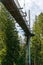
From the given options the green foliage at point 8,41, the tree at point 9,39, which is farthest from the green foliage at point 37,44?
the tree at point 9,39

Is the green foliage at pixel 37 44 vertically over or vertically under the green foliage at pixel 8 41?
under

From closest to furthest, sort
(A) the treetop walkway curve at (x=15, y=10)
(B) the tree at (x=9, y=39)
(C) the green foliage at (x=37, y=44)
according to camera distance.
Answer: (A) the treetop walkway curve at (x=15, y=10)
(B) the tree at (x=9, y=39)
(C) the green foliage at (x=37, y=44)

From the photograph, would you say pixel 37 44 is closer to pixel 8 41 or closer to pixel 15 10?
pixel 8 41

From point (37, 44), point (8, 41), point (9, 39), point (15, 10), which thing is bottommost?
point (37, 44)

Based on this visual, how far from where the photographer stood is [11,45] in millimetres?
54250

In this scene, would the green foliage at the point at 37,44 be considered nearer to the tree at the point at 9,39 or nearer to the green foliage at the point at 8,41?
the green foliage at the point at 8,41

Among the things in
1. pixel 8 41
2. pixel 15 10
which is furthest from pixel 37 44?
pixel 15 10

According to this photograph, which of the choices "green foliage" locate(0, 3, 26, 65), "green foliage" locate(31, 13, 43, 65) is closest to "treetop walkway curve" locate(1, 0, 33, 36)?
"green foliage" locate(0, 3, 26, 65)

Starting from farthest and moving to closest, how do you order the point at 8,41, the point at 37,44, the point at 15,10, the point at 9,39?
1. the point at 37,44
2. the point at 9,39
3. the point at 8,41
4. the point at 15,10

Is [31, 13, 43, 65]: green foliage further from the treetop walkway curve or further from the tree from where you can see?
the treetop walkway curve

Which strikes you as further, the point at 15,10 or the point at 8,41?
the point at 8,41

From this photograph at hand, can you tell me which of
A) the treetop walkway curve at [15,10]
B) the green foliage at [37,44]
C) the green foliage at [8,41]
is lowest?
the green foliage at [37,44]

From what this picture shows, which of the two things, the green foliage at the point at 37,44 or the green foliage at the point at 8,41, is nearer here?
the green foliage at the point at 8,41

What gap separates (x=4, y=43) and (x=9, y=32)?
7.16 feet
